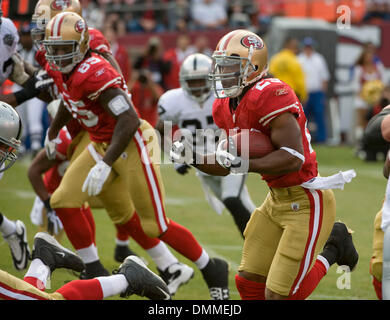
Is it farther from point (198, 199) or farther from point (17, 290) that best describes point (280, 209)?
point (198, 199)

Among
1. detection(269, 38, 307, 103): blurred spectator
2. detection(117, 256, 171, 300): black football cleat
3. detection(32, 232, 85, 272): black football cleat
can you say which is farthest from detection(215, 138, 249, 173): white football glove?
detection(269, 38, 307, 103): blurred spectator

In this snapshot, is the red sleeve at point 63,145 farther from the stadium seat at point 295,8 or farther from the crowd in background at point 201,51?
the stadium seat at point 295,8

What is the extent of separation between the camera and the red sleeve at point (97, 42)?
5.16 metres

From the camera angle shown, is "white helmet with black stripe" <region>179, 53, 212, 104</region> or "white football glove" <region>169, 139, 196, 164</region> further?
"white helmet with black stripe" <region>179, 53, 212, 104</region>

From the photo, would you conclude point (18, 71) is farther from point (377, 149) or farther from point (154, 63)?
point (154, 63)

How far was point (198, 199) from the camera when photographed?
27.1 feet

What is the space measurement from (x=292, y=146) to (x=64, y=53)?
5.88 feet

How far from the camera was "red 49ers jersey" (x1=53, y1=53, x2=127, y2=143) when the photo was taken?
185 inches

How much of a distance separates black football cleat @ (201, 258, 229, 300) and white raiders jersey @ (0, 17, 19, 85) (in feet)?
6.83

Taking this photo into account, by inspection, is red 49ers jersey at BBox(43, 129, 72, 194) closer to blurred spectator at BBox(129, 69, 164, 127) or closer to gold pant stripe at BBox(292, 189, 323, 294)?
gold pant stripe at BBox(292, 189, 323, 294)

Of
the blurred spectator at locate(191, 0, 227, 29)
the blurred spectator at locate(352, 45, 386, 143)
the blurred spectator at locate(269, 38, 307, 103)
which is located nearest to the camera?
the blurred spectator at locate(269, 38, 307, 103)

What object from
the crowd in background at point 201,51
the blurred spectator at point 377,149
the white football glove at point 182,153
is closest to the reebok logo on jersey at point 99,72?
the white football glove at point 182,153

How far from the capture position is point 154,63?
41.1 ft
